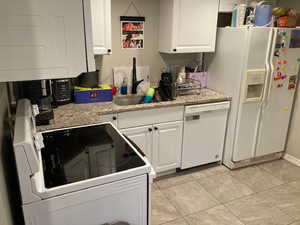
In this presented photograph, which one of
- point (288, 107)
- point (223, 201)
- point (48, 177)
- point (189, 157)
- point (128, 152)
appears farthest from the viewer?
point (288, 107)

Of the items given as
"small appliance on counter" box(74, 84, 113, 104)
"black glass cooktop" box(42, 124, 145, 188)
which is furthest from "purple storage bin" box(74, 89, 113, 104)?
"black glass cooktop" box(42, 124, 145, 188)

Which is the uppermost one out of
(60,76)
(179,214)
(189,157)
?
(60,76)

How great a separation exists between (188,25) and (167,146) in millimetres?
1345

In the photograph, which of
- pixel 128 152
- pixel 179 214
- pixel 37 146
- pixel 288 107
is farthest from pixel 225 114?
pixel 37 146

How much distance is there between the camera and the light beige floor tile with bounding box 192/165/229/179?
9.46 feet

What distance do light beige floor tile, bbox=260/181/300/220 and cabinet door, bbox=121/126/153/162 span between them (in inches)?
51.4

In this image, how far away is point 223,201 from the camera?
8.01 ft

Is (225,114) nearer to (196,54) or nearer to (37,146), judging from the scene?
(196,54)

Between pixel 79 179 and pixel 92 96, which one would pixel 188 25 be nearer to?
pixel 92 96

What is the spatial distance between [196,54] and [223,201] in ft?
6.01

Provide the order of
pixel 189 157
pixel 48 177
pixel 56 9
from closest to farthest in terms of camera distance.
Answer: pixel 56 9 → pixel 48 177 → pixel 189 157

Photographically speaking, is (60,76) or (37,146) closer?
(60,76)

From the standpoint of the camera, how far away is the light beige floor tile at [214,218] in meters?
2.17

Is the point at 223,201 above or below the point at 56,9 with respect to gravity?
below
